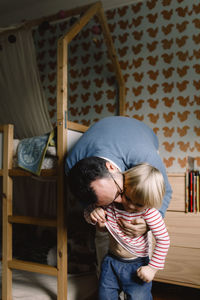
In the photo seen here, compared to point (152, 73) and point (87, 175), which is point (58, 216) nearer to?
point (87, 175)

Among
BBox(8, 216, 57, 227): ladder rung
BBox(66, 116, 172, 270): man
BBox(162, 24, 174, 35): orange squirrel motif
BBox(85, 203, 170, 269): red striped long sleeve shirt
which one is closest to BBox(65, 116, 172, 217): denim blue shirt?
BBox(66, 116, 172, 270): man

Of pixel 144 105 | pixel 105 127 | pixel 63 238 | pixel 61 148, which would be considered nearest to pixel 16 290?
pixel 63 238

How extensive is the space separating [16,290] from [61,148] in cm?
101

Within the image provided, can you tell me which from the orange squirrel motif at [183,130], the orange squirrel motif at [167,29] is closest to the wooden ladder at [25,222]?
the orange squirrel motif at [183,130]

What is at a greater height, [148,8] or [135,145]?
[148,8]

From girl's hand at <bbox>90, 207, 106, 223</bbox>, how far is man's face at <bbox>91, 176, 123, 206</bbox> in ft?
0.41

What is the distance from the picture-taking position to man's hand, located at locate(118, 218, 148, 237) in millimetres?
1292

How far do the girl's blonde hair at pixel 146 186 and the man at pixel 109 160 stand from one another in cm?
8

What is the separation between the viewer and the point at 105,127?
160cm

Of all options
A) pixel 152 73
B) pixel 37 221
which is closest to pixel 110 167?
pixel 37 221

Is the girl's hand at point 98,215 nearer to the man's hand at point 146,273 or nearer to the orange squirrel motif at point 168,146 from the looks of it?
the man's hand at point 146,273

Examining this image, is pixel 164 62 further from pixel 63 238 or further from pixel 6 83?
pixel 63 238

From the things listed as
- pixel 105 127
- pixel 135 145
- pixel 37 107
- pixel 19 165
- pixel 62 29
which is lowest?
pixel 19 165

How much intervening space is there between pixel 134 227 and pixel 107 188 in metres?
0.25
